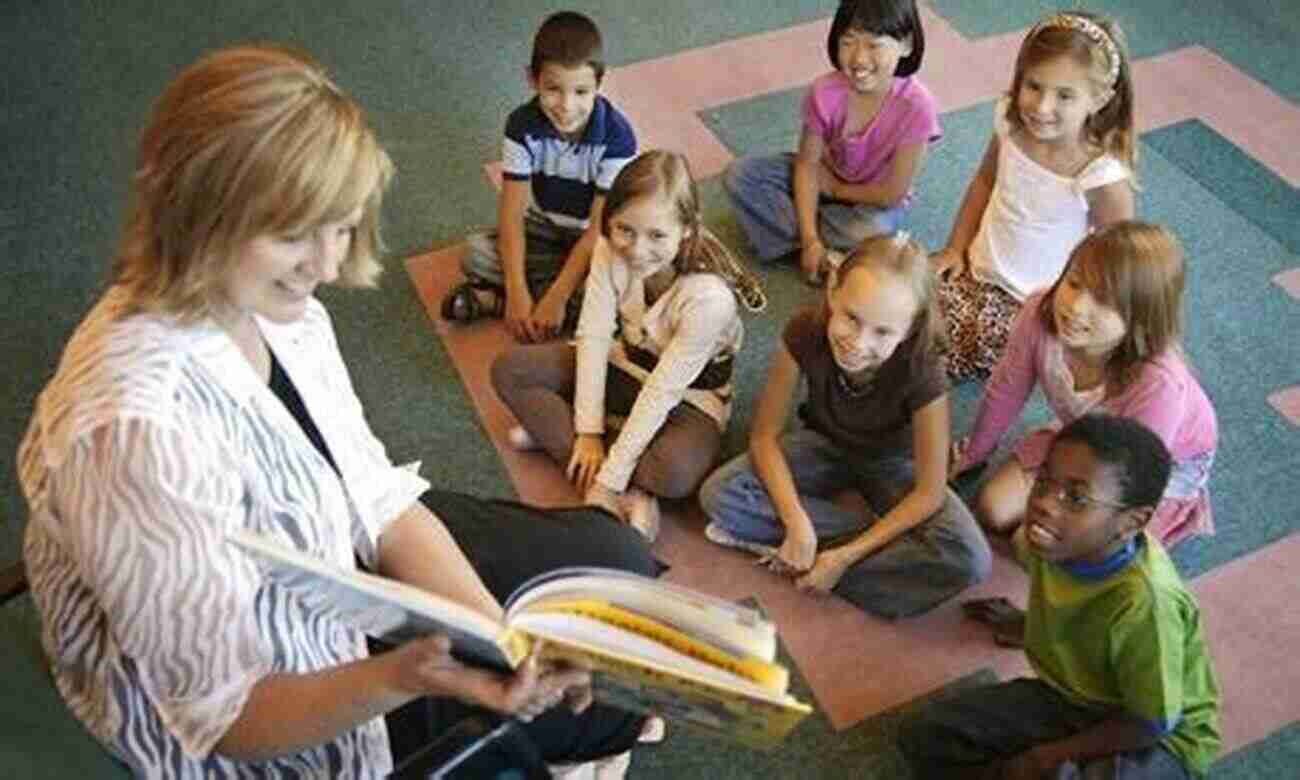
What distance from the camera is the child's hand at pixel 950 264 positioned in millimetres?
2420

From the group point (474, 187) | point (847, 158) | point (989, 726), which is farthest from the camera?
point (474, 187)

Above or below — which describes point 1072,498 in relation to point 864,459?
above

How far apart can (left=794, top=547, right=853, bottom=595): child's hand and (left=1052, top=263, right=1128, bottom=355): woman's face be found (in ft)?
1.61

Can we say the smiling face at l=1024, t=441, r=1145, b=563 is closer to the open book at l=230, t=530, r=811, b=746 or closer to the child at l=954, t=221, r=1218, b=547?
the child at l=954, t=221, r=1218, b=547

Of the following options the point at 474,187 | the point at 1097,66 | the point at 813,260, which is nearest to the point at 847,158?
the point at 813,260

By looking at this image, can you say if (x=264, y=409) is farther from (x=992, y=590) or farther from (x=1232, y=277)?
(x=1232, y=277)

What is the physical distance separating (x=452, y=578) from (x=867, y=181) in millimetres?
1545

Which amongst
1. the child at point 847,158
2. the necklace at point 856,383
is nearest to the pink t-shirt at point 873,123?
the child at point 847,158

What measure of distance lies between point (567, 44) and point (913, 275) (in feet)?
2.62

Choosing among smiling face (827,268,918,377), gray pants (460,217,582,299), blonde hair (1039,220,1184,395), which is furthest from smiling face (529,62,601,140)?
blonde hair (1039,220,1184,395)

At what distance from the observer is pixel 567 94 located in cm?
228

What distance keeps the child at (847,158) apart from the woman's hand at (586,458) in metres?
0.69

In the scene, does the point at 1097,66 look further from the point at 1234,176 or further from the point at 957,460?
the point at 1234,176

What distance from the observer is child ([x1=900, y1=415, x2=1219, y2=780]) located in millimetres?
1536
